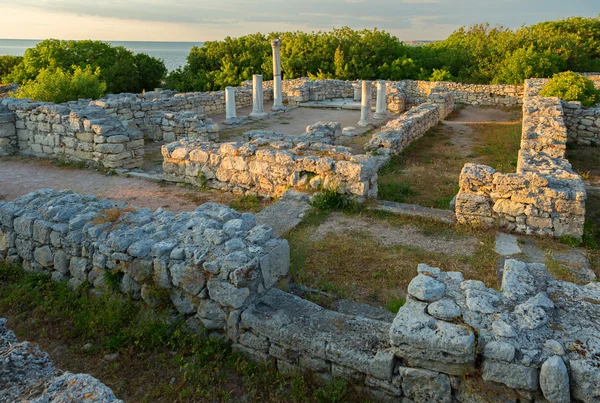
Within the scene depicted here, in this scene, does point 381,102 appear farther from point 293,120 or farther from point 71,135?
point 71,135

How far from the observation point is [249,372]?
14.0 feet

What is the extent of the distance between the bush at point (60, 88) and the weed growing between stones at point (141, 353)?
11.6 metres

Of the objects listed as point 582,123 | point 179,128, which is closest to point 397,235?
point 179,128

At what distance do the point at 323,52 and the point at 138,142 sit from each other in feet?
71.3

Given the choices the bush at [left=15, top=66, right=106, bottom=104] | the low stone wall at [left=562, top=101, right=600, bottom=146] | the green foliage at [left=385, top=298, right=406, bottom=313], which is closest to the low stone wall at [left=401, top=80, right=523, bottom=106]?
the low stone wall at [left=562, top=101, right=600, bottom=146]

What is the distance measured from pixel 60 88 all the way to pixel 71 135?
482cm

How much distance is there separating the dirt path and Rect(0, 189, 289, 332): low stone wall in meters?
2.94

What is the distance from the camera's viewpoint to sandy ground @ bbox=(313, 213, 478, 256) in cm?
679

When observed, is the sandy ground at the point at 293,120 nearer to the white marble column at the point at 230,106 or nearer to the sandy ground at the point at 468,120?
the white marble column at the point at 230,106

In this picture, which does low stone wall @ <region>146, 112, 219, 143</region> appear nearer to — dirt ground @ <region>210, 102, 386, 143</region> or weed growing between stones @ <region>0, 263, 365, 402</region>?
dirt ground @ <region>210, 102, 386, 143</region>

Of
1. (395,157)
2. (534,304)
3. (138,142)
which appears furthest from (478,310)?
(138,142)

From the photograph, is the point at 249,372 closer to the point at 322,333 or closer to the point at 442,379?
the point at 322,333

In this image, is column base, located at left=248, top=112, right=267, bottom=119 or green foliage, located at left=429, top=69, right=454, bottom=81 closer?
column base, located at left=248, top=112, right=267, bottom=119

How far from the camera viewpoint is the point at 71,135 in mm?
12070
